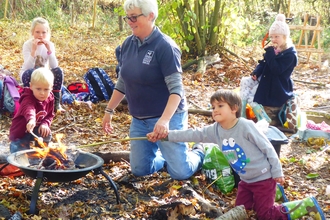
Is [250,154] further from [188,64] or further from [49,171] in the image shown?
[188,64]

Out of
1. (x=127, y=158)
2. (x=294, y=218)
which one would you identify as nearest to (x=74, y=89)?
(x=127, y=158)

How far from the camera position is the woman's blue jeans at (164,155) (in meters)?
4.51

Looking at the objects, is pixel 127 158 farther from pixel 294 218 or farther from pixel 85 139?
pixel 294 218

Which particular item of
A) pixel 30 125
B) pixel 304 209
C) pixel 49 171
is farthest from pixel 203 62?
pixel 49 171

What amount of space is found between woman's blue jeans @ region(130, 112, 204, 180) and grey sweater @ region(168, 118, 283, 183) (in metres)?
0.62

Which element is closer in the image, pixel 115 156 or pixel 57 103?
pixel 115 156

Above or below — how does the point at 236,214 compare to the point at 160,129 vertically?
below

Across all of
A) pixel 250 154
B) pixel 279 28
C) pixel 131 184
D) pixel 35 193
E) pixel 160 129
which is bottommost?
pixel 131 184

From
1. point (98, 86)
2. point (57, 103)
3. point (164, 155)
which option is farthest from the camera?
point (98, 86)

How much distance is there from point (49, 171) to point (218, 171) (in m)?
1.83

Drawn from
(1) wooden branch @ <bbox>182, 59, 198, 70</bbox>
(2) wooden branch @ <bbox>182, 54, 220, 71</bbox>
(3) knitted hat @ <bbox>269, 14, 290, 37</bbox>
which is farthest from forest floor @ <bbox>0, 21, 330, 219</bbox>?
(3) knitted hat @ <bbox>269, 14, 290, 37</bbox>

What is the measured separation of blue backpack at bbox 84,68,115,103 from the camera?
7570 millimetres

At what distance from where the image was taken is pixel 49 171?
3.67 m

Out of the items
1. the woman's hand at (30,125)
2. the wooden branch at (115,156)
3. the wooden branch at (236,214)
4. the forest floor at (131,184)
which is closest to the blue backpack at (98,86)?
the forest floor at (131,184)
